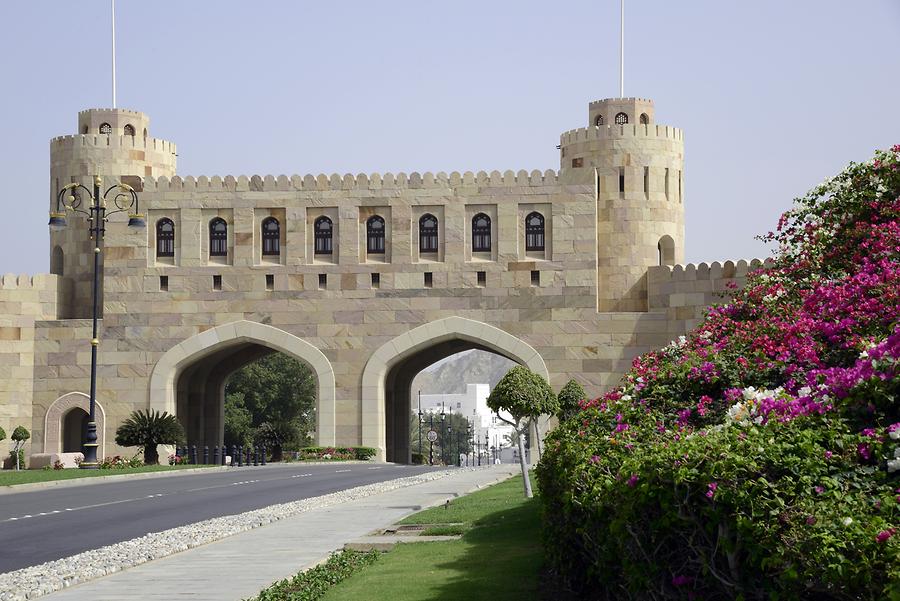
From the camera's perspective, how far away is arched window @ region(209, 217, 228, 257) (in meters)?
49.5

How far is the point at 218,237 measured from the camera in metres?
49.6

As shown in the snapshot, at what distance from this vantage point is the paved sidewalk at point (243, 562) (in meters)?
11.2

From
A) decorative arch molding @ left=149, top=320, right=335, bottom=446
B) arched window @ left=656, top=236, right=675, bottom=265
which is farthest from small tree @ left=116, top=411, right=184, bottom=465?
arched window @ left=656, top=236, right=675, bottom=265

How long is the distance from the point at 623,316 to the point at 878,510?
136ft

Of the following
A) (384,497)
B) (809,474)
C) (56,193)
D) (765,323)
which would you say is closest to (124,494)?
(384,497)

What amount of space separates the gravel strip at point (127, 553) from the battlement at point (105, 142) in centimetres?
3164

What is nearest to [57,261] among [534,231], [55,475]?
[534,231]

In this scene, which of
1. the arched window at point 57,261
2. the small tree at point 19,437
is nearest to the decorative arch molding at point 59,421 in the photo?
the small tree at point 19,437

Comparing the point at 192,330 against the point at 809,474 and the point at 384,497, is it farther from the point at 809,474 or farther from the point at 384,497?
the point at 809,474

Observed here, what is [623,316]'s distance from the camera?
47.8 m

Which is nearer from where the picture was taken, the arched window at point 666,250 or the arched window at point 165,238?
the arched window at point 165,238

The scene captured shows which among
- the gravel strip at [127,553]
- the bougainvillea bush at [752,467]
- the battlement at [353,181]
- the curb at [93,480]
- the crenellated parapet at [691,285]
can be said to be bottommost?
the curb at [93,480]

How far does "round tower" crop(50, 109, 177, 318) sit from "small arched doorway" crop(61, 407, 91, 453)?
3738mm

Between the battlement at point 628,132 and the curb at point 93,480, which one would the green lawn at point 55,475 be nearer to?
the curb at point 93,480
